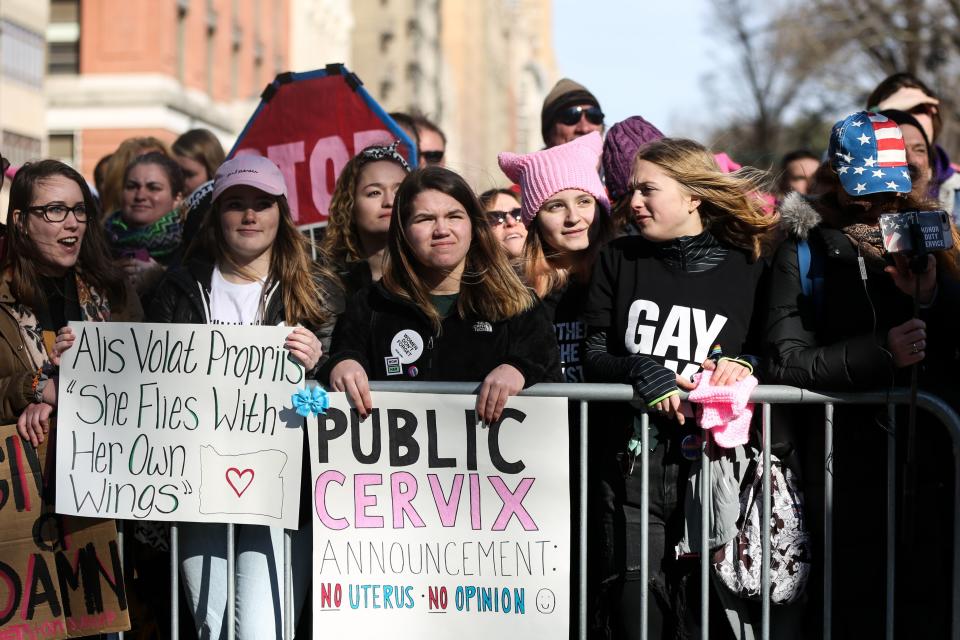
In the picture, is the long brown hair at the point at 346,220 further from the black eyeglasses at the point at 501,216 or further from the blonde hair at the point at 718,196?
the blonde hair at the point at 718,196

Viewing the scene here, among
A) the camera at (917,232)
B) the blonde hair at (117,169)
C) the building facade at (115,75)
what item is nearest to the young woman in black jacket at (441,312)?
the camera at (917,232)

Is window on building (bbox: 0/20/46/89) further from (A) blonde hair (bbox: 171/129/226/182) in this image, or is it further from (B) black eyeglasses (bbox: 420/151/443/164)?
(B) black eyeglasses (bbox: 420/151/443/164)

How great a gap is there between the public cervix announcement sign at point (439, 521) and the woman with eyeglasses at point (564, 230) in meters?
0.72

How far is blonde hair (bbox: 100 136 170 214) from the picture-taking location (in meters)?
8.03

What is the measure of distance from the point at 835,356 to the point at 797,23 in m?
28.3

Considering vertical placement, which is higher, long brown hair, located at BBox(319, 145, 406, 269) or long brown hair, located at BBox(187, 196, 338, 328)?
long brown hair, located at BBox(319, 145, 406, 269)

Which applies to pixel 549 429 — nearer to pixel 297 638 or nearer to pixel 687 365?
pixel 687 365

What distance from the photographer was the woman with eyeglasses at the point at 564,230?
213 inches

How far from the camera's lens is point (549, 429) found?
470cm

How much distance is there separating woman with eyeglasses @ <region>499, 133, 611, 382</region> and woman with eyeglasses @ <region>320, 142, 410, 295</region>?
0.61 meters

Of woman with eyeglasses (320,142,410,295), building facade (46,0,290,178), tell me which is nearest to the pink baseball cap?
woman with eyeglasses (320,142,410,295)

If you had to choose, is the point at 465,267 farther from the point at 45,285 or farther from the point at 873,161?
the point at 45,285

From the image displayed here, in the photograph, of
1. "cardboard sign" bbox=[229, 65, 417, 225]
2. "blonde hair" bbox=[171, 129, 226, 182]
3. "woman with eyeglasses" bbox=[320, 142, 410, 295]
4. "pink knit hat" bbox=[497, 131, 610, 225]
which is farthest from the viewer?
"blonde hair" bbox=[171, 129, 226, 182]

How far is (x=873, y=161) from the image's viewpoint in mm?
4594
